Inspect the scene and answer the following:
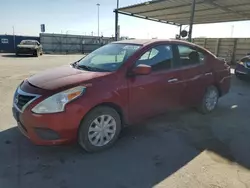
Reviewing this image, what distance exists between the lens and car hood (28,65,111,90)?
3221 mm

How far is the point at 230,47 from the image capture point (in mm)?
18000

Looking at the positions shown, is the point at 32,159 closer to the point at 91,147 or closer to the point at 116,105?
the point at 91,147

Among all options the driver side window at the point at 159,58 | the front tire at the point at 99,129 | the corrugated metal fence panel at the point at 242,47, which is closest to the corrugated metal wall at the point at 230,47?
the corrugated metal fence panel at the point at 242,47

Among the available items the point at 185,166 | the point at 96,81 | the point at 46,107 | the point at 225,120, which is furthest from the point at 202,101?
the point at 46,107

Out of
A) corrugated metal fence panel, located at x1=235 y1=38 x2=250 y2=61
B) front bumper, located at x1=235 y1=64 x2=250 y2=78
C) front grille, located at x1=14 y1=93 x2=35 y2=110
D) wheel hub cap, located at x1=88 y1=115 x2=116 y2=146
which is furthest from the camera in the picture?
corrugated metal fence panel, located at x1=235 y1=38 x2=250 y2=61

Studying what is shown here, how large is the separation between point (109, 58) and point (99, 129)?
1.33 m

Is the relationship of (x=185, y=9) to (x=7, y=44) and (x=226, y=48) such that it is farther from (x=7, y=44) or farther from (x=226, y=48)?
(x=7, y=44)

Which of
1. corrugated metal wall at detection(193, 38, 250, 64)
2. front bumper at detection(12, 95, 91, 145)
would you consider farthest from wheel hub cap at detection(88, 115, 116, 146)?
corrugated metal wall at detection(193, 38, 250, 64)

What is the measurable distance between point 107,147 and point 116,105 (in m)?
0.64

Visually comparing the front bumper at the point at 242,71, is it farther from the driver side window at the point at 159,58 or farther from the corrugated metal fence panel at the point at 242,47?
the corrugated metal fence panel at the point at 242,47

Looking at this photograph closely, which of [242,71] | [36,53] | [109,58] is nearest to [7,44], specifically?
[36,53]

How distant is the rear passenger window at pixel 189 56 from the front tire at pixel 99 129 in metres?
1.82

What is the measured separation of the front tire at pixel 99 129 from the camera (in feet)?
10.6

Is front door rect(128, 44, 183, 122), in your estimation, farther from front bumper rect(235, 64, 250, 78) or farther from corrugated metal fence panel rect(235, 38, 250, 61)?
corrugated metal fence panel rect(235, 38, 250, 61)
